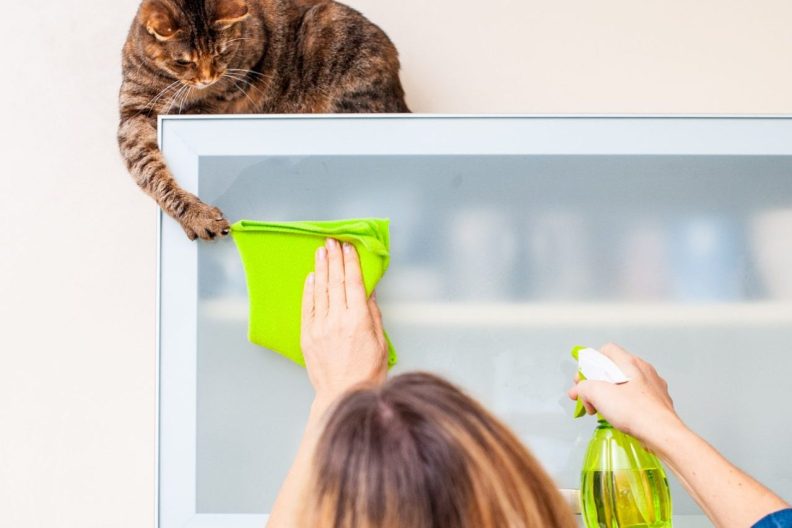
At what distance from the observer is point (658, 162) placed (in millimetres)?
992

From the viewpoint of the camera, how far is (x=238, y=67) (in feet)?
3.84

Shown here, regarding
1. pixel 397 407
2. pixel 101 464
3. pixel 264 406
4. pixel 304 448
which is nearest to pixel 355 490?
pixel 397 407

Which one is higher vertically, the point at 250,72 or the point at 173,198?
the point at 250,72

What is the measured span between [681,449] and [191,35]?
815mm

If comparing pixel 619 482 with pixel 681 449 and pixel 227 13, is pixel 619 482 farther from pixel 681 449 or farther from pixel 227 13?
pixel 227 13

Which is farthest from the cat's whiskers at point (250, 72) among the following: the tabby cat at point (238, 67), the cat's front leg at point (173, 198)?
the cat's front leg at point (173, 198)

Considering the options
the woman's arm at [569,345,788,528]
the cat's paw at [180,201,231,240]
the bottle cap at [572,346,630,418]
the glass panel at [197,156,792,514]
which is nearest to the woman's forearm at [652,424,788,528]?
the woman's arm at [569,345,788,528]

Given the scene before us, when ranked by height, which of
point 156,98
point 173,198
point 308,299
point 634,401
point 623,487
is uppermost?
point 156,98

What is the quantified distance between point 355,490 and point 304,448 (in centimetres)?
18

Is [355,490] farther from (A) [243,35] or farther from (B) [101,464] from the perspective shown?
(B) [101,464]

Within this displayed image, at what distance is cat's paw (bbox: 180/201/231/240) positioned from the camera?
38.2 inches

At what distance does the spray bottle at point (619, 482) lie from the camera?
2.89ft

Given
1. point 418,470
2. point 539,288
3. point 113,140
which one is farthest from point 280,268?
point 113,140

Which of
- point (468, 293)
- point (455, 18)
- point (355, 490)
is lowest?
point (355, 490)
